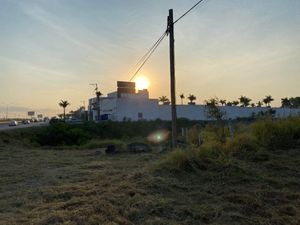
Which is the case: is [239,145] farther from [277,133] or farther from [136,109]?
[136,109]

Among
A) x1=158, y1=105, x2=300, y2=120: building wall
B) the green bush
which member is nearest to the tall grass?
the green bush

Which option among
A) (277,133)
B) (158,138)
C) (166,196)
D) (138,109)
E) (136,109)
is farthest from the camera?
(138,109)

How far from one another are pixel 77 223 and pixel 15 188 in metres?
5.34

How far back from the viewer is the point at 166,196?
9867 millimetres

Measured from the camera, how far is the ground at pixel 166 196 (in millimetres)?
8008

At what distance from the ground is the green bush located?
8.34 feet

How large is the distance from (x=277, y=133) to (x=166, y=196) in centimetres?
928

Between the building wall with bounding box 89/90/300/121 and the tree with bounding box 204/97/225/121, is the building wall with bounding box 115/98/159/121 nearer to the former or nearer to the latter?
the building wall with bounding box 89/90/300/121

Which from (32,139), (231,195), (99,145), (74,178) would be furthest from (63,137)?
(231,195)

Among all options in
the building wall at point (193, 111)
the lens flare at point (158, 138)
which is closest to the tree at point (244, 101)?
the building wall at point (193, 111)

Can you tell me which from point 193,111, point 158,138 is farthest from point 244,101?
point 158,138

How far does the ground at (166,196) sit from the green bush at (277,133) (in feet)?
8.34

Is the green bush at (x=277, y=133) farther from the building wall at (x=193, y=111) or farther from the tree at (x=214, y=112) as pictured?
the building wall at (x=193, y=111)

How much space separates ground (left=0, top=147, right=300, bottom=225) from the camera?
8008mm
